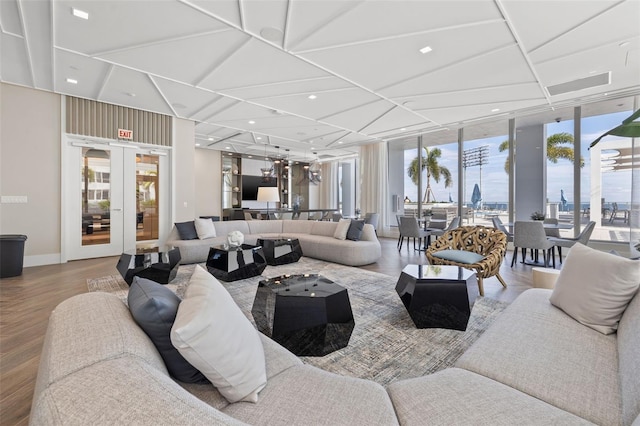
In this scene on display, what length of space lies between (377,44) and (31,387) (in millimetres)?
4368

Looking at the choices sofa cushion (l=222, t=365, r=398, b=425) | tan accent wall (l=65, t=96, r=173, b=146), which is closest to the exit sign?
tan accent wall (l=65, t=96, r=173, b=146)

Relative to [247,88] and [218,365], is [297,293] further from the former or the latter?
[247,88]

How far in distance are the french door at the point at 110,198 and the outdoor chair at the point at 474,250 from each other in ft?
19.9

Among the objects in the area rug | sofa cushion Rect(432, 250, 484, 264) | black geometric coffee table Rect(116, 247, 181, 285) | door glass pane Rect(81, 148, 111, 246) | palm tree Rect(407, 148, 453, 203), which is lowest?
the area rug

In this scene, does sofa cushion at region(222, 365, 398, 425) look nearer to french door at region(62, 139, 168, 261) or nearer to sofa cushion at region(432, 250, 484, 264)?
sofa cushion at region(432, 250, 484, 264)

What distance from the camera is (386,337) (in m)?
2.43

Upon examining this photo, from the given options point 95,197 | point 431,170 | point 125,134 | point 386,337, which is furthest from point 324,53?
point 431,170

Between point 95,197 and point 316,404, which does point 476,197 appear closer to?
point 316,404

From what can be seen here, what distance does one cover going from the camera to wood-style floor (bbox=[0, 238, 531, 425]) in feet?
5.90

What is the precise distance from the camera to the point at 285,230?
6738mm

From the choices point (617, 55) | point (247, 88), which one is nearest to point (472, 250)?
point (617, 55)

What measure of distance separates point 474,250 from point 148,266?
4.36 m

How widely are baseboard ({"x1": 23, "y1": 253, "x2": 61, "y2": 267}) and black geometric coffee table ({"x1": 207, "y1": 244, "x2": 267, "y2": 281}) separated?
3313 mm

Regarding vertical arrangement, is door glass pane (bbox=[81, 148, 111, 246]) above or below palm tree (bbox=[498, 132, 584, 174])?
below
